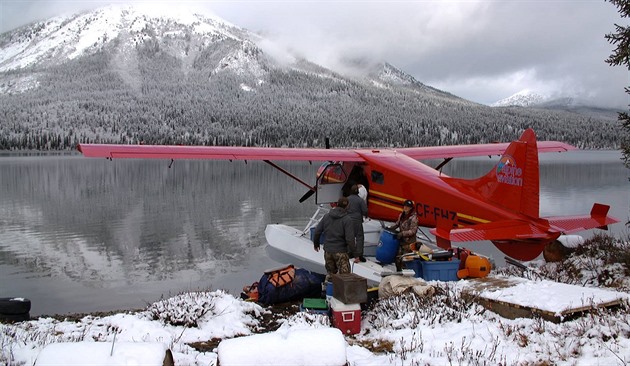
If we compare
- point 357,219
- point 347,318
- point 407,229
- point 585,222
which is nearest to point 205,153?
point 357,219

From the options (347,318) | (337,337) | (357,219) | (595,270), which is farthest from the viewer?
(357,219)

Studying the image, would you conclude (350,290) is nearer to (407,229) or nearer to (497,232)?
(407,229)

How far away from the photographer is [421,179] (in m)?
9.03

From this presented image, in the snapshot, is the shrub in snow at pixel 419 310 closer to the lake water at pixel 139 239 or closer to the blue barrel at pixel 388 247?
the blue barrel at pixel 388 247

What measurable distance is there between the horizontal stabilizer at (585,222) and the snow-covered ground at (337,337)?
1.97 metres

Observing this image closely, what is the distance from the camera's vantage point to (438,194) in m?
8.76

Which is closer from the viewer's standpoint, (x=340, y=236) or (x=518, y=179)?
(x=340, y=236)

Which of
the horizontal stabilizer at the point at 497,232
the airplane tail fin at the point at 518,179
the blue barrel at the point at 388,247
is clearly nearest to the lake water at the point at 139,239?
the blue barrel at the point at 388,247

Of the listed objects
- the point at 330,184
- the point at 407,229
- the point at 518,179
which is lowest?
the point at 407,229

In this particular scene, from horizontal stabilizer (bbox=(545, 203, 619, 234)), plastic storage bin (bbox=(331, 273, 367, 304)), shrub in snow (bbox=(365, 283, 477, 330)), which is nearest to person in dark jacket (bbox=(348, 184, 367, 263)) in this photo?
shrub in snow (bbox=(365, 283, 477, 330))

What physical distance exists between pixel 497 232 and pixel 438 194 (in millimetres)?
1578

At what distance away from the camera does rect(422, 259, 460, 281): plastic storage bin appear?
7.25m

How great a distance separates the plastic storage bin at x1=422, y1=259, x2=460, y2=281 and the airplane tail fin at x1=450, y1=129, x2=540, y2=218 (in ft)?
4.48

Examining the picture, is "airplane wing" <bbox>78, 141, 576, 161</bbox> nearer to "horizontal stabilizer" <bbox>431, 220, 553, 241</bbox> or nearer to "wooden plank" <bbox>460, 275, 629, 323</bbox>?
"horizontal stabilizer" <bbox>431, 220, 553, 241</bbox>
